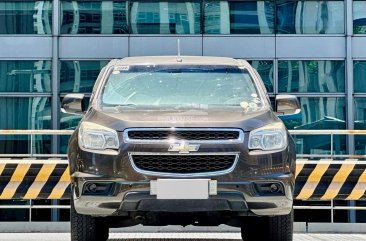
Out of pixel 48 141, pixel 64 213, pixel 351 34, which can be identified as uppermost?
pixel 351 34

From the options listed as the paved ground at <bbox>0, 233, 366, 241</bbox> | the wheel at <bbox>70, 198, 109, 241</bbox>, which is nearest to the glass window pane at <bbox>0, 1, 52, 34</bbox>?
the paved ground at <bbox>0, 233, 366, 241</bbox>

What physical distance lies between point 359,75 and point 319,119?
157cm

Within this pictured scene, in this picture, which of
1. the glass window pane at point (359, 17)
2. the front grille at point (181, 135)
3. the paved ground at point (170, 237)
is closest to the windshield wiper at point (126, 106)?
the front grille at point (181, 135)

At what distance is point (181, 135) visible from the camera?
6656 mm

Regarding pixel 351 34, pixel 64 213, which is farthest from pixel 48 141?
pixel 351 34

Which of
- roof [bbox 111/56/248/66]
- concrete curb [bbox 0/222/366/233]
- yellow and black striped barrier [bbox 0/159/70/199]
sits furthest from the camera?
concrete curb [bbox 0/222/366/233]

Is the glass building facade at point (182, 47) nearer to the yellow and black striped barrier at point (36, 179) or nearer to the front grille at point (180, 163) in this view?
the yellow and black striped barrier at point (36, 179)

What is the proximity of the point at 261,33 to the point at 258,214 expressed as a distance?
15439 millimetres

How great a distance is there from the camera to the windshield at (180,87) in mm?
7516

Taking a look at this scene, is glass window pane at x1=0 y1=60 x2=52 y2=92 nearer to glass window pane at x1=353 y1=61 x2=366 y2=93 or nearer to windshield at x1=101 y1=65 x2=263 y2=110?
glass window pane at x1=353 y1=61 x2=366 y2=93

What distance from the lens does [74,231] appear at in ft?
24.2

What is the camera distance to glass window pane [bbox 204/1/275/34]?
71.5 ft

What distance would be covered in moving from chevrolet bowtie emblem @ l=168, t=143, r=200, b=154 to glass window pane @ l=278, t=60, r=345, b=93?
15273 mm

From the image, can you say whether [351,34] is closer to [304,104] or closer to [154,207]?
[304,104]
